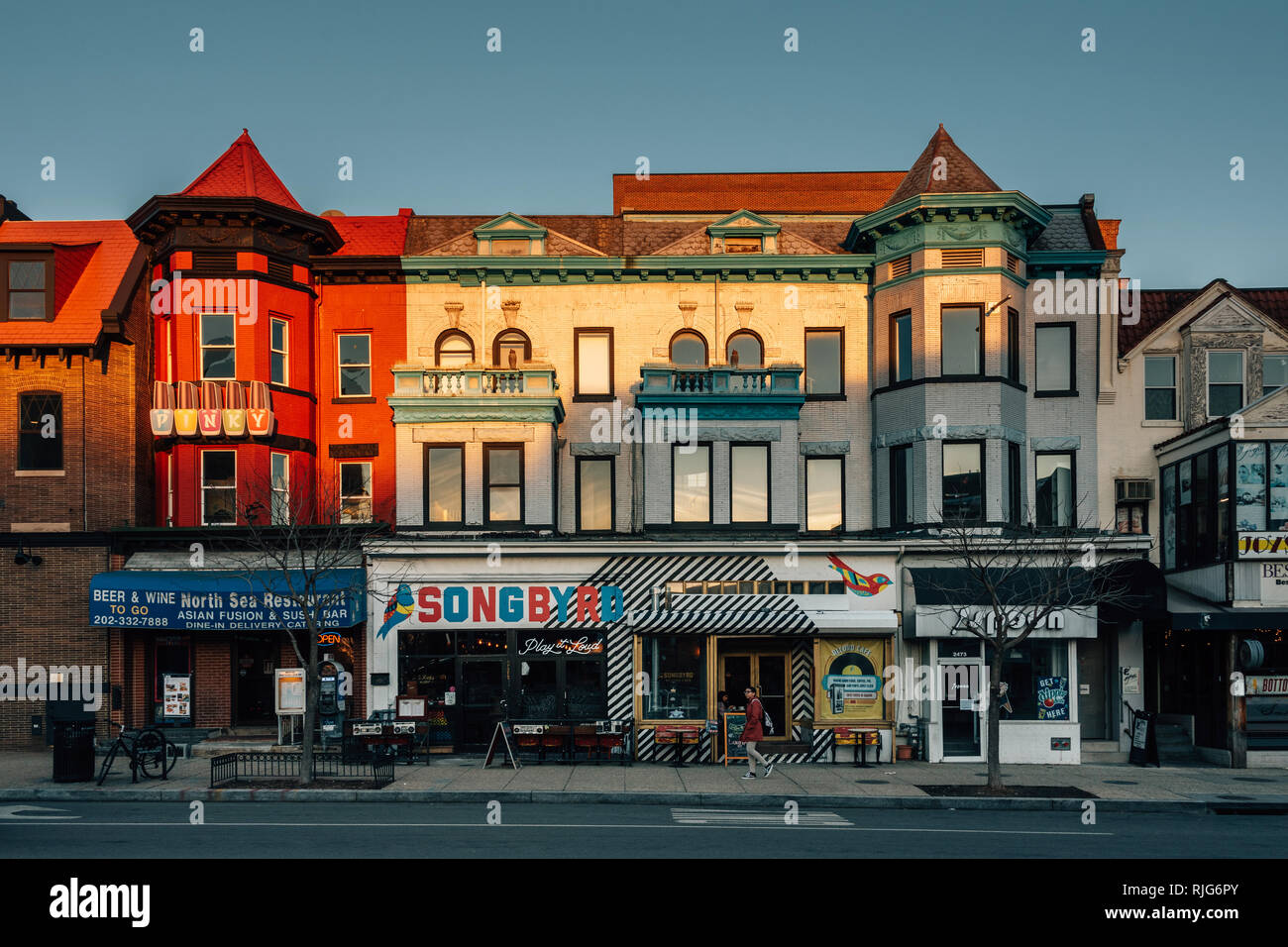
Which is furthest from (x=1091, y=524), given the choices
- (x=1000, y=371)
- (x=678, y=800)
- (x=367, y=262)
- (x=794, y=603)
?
(x=367, y=262)

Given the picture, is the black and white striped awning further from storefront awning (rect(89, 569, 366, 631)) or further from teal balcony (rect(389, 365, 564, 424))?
storefront awning (rect(89, 569, 366, 631))

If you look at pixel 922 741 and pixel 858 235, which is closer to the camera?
pixel 922 741

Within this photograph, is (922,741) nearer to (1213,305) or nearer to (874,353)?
(874,353)

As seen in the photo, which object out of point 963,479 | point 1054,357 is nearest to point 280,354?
point 963,479

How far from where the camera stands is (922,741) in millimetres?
25781

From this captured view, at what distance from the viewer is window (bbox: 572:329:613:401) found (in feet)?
94.2

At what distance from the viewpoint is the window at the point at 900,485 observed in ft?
90.2

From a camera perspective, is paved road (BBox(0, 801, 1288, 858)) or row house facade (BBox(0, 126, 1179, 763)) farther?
row house facade (BBox(0, 126, 1179, 763))

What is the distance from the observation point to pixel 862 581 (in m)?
26.3

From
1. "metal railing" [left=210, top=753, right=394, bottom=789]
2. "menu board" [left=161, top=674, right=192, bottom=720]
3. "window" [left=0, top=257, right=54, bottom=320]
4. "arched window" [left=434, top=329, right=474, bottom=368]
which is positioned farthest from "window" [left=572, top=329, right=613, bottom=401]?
"window" [left=0, top=257, right=54, bottom=320]

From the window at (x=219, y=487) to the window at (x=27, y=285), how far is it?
5.47m

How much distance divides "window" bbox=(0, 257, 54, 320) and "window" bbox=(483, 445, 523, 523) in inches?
453

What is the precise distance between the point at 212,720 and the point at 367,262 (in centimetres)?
1178

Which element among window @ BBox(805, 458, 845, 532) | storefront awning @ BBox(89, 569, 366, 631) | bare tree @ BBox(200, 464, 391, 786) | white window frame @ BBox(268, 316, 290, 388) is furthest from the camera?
window @ BBox(805, 458, 845, 532)
